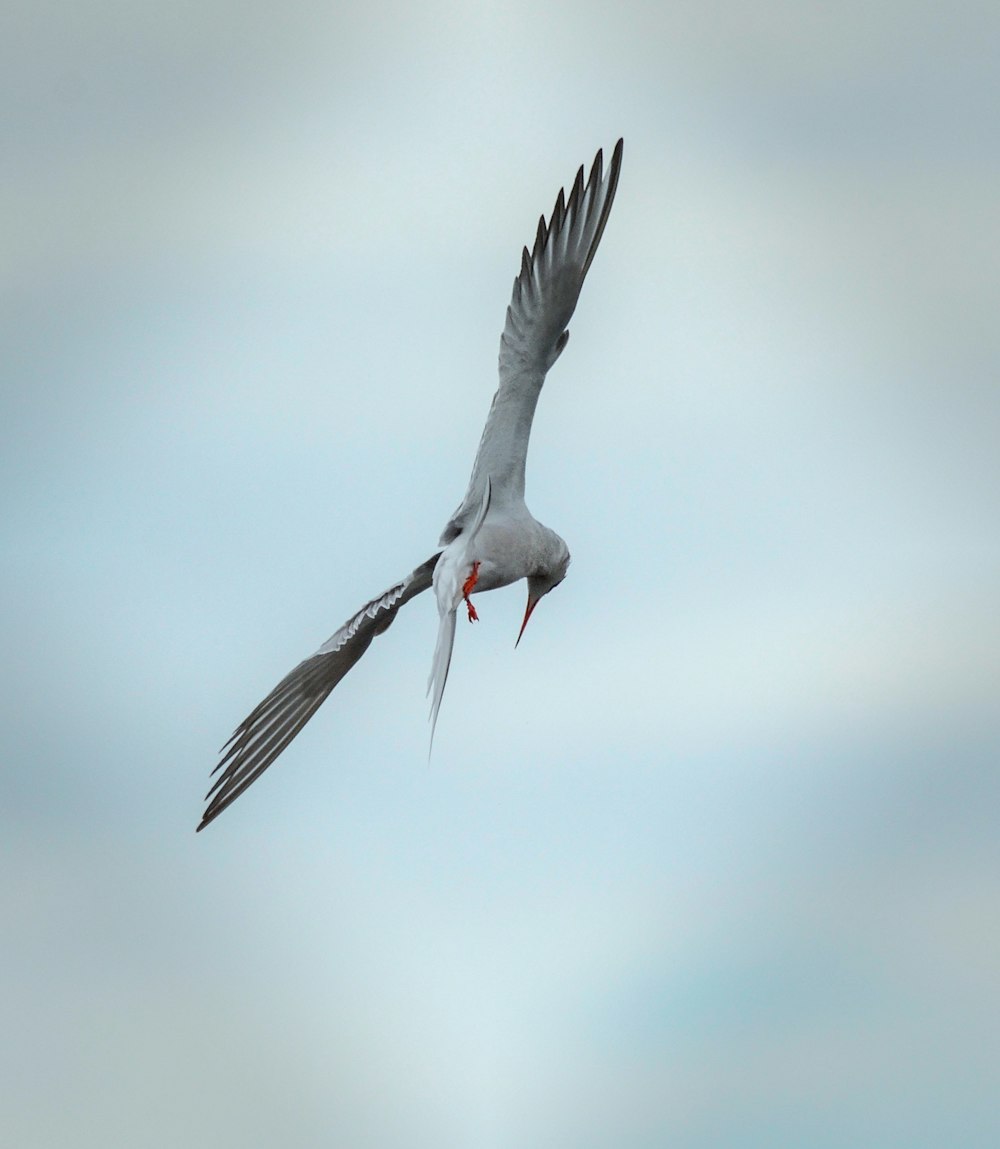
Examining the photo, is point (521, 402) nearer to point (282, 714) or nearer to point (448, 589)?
point (448, 589)

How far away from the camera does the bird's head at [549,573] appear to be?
→ 22891 millimetres

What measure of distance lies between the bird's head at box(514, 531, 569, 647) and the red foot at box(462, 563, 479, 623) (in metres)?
1.61

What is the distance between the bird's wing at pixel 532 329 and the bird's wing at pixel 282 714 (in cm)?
196

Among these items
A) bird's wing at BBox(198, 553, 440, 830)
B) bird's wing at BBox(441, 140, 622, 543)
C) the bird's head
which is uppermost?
bird's wing at BBox(441, 140, 622, 543)

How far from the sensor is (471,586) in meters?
21.2

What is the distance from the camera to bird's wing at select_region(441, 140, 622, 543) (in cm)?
2212

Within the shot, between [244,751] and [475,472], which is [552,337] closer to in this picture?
[475,472]

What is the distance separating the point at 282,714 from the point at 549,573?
362cm

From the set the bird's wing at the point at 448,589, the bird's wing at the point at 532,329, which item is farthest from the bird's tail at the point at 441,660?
the bird's wing at the point at 532,329

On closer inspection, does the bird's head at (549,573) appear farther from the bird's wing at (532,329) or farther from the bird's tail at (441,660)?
the bird's tail at (441,660)

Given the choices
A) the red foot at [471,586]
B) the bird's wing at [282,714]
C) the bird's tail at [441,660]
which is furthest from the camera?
the bird's wing at [282,714]

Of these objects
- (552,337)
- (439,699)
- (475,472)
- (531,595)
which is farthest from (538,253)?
(439,699)

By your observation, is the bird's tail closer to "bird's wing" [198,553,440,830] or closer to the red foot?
the red foot

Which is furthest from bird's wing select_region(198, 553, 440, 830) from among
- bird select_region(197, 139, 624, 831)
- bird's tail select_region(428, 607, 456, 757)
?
bird's tail select_region(428, 607, 456, 757)
